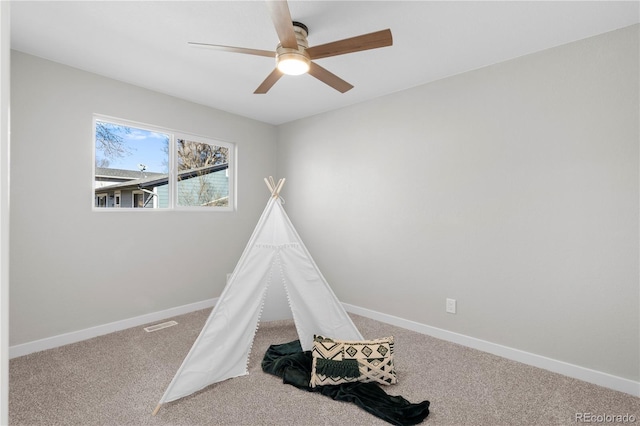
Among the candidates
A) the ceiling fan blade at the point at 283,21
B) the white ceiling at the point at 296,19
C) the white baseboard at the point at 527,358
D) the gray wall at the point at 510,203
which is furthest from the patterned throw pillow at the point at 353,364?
the white ceiling at the point at 296,19

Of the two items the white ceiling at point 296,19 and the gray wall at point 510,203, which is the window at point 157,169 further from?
the gray wall at point 510,203

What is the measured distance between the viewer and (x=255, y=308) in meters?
2.43

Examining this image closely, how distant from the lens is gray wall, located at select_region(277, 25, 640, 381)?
229 centimetres

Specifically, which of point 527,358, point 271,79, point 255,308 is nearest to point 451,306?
point 527,358

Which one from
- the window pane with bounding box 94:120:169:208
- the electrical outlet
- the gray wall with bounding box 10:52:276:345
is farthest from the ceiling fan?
the electrical outlet

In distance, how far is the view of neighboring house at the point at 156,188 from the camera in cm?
325

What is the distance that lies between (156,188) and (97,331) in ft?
5.07

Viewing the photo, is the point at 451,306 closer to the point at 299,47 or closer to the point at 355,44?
the point at 355,44

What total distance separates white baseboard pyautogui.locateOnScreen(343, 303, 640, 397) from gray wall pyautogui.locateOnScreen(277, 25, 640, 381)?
0.17 ft

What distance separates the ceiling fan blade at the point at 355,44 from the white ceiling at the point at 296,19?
0.33m

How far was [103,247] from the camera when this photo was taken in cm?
317

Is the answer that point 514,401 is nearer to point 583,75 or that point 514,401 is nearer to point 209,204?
point 583,75

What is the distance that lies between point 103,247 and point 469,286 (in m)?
3.52

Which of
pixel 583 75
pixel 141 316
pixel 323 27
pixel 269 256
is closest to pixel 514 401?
pixel 269 256
